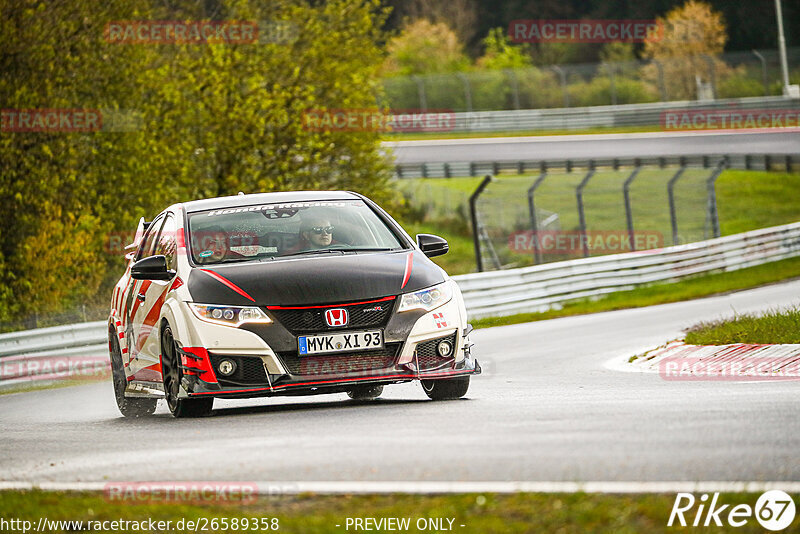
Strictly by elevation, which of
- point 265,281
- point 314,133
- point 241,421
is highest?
point 265,281

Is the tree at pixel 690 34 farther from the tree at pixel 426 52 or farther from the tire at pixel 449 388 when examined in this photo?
the tire at pixel 449 388

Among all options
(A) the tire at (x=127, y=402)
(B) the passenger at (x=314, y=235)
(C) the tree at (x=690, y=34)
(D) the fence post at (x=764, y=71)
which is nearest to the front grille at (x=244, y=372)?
(B) the passenger at (x=314, y=235)

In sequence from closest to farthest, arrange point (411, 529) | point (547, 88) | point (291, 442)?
point (411, 529) < point (291, 442) < point (547, 88)

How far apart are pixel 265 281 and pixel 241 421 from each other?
955 millimetres

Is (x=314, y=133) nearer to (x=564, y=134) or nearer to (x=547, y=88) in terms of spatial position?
(x=564, y=134)

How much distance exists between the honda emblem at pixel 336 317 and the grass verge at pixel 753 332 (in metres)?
5.49

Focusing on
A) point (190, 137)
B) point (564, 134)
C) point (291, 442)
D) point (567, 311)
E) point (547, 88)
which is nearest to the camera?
point (291, 442)

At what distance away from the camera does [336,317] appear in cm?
844

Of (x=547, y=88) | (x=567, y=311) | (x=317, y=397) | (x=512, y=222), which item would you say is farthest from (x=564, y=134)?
(x=317, y=397)

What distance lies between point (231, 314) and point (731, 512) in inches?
177

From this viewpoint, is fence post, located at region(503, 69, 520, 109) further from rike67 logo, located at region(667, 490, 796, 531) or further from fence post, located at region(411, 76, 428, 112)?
rike67 logo, located at region(667, 490, 796, 531)

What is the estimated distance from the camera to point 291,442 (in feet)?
22.7

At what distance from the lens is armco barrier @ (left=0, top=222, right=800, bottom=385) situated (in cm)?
1647

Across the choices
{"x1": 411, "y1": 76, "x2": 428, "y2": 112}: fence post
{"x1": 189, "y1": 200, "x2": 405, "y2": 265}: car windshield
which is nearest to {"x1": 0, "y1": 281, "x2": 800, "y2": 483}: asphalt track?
{"x1": 189, "y1": 200, "x2": 405, "y2": 265}: car windshield
